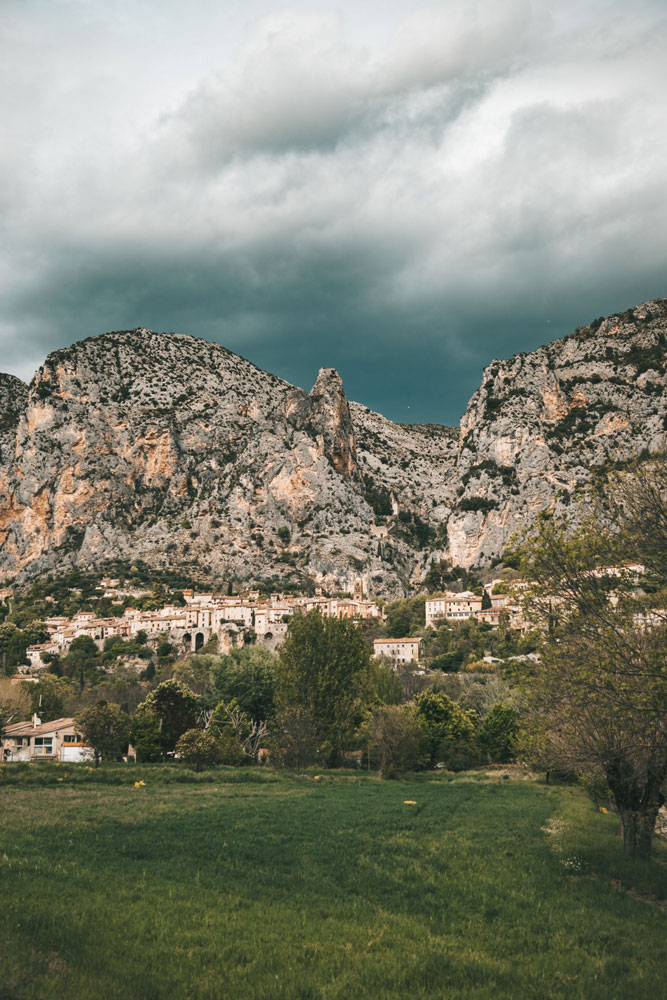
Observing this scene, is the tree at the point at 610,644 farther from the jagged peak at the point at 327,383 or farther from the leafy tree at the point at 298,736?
the jagged peak at the point at 327,383

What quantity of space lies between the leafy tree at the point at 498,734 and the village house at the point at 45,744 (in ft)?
105

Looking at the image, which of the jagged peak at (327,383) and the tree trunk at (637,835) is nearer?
the tree trunk at (637,835)

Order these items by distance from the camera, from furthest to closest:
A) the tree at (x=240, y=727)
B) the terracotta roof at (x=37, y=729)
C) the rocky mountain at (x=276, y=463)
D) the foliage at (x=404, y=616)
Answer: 1. the rocky mountain at (x=276, y=463)
2. the foliage at (x=404, y=616)
3. the terracotta roof at (x=37, y=729)
4. the tree at (x=240, y=727)

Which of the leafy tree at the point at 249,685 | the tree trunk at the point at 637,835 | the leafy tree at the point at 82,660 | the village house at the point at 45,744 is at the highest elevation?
the tree trunk at the point at 637,835

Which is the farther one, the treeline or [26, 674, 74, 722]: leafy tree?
[26, 674, 74, 722]: leafy tree

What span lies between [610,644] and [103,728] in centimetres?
4128

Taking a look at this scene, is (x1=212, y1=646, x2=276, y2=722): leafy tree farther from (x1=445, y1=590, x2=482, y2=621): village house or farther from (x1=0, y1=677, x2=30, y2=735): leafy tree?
(x1=445, y1=590, x2=482, y2=621): village house

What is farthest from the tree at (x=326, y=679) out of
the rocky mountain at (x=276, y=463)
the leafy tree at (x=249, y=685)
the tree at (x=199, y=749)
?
the rocky mountain at (x=276, y=463)

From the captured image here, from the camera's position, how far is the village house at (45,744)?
50.8 m

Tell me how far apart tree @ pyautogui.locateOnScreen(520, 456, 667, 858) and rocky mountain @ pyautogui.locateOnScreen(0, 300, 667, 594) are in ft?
412

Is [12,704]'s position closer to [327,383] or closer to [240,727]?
[240,727]

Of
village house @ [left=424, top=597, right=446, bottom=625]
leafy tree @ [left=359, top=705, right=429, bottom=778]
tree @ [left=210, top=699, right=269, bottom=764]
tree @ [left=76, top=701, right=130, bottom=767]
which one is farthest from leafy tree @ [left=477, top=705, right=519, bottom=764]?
village house @ [left=424, top=597, right=446, bottom=625]

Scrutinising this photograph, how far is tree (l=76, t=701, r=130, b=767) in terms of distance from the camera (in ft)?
149

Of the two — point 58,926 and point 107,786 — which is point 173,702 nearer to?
point 107,786
